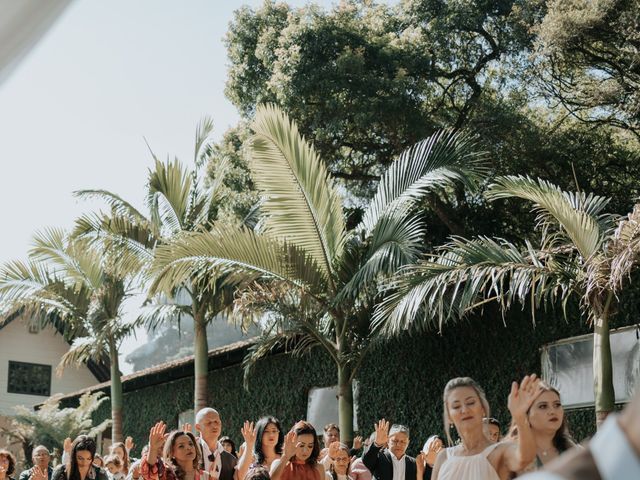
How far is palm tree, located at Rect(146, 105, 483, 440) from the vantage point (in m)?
14.8

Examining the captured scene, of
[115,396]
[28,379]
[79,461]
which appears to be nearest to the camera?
[79,461]

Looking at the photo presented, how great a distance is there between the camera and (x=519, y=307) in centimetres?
1527

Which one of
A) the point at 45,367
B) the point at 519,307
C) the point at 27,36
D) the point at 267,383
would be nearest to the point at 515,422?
the point at 27,36

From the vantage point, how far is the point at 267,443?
325 inches

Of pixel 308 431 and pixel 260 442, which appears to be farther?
pixel 260 442

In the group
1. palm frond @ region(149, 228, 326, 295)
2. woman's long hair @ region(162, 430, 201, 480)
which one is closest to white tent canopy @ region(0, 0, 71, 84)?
woman's long hair @ region(162, 430, 201, 480)

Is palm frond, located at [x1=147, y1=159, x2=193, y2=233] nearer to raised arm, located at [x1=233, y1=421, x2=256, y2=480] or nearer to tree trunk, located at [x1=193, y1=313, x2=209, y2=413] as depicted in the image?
tree trunk, located at [x1=193, y1=313, x2=209, y2=413]

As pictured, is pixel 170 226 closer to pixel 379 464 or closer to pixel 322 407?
pixel 322 407

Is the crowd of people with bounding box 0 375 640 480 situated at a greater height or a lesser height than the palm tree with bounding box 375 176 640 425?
lesser

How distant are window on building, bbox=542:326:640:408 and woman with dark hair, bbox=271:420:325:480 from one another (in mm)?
6624

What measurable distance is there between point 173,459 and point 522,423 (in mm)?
4209

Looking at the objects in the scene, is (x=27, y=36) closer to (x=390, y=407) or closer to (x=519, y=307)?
(x=519, y=307)

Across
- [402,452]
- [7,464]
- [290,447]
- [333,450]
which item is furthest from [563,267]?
[7,464]

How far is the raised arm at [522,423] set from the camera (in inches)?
164
